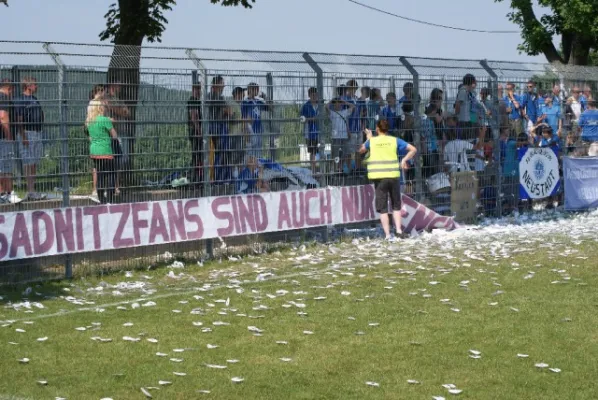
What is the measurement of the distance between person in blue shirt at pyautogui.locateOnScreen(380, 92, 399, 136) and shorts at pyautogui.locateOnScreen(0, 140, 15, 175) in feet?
22.1

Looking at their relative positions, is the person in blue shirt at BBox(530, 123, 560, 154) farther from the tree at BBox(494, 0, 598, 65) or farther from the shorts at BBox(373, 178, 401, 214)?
the tree at BBox(494, 0, 598, 65)

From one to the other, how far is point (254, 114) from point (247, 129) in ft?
0.79

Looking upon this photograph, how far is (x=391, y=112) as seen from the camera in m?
17.3

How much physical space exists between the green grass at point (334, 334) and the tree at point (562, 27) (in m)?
29.8

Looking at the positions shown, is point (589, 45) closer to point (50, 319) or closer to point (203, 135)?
point (203, 135)

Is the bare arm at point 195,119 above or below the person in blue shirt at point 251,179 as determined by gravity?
above

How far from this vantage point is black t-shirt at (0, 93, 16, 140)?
40.7 ft

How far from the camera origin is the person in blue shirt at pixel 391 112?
17250 millimetres

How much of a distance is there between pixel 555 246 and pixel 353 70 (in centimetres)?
412

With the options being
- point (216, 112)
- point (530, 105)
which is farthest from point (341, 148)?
point (530, 105)

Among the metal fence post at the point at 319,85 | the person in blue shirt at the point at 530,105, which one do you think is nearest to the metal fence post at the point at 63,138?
Result: the metal fence post at the point at 319,85

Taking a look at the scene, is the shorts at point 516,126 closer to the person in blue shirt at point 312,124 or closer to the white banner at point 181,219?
the white banner at point 181,219

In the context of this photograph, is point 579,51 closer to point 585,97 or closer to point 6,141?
point 585,97

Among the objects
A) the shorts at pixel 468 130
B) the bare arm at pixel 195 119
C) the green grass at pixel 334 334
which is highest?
the bare arm at pixel 195 119
